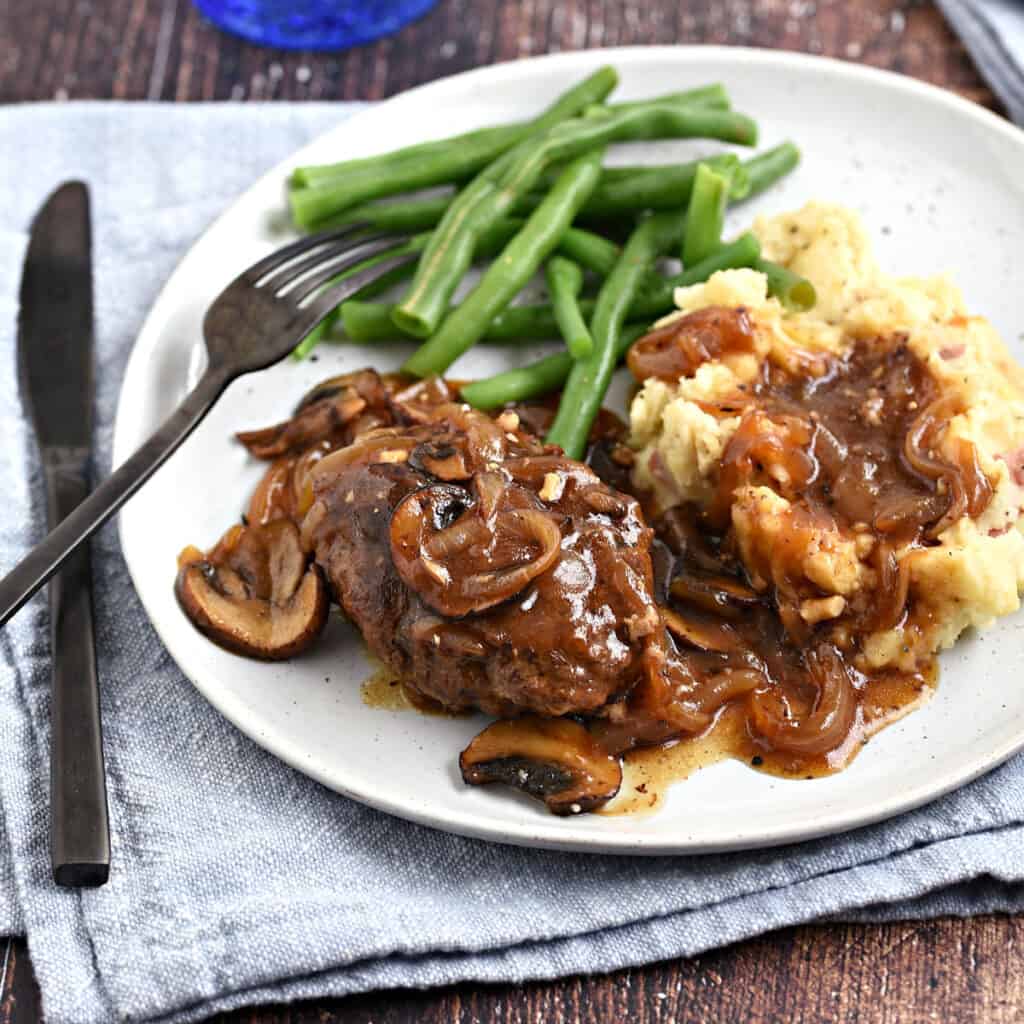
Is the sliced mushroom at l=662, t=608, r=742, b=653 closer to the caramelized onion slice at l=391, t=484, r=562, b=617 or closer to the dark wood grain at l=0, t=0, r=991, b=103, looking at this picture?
the caramelized onion slice at l=391, t=484, r=562, b=617

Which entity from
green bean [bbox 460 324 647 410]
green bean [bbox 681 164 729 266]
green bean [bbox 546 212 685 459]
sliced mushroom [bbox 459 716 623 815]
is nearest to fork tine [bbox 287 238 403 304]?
green bean [bbox 460 324 647 410]

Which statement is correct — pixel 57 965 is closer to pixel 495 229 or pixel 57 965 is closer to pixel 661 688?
pixel 661 688

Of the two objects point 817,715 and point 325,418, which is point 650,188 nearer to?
point 325,418

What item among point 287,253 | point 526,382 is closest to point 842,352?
point 526,382

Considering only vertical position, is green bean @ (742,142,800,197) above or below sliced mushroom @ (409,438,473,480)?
above

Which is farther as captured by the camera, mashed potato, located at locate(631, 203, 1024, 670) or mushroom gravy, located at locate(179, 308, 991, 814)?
mashed potato, located at locate(631, 203, 1024, 670)

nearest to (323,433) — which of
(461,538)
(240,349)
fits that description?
(240,349)

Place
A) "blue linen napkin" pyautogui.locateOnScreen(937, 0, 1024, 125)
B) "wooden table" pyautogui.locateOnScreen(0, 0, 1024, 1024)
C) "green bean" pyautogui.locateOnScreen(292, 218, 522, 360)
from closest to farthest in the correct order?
"green bean" pyautogui.locateOnScreen(292, 218, 522, 360) < "blue linen napkin" pyautogui.locateOnScreen(937, 0, 1024, 125) < "wooden table" pyautogui.locateOnScreen(0, 0, 1024, 1024)
